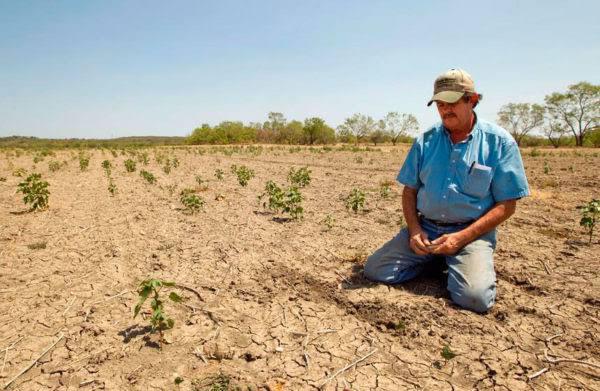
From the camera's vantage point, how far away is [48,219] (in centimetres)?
613

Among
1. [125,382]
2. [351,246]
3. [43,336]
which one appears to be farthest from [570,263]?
[43,336]

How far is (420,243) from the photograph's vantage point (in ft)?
10.2

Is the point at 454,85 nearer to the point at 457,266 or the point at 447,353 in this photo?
the point at 457,266

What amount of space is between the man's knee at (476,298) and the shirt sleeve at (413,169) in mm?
1000

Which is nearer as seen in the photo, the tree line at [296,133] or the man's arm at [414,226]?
the man's arm at [414,226]

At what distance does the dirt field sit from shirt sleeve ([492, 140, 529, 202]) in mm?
889

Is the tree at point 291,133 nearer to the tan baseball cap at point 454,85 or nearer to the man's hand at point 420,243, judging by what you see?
the man's hand at point 420,243

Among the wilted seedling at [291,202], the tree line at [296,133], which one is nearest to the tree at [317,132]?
the tree line at [296,133]

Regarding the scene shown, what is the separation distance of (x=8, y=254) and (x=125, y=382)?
3239mm

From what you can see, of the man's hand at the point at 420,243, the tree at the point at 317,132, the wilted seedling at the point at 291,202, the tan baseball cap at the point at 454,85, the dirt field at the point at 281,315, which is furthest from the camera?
the tree at the point at 317,132

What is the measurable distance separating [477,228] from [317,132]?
64.3 meters

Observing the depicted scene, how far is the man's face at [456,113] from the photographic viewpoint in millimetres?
2951

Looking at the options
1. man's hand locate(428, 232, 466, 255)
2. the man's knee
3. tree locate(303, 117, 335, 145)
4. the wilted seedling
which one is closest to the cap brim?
man's hand locate(428, 232, 466, 255)

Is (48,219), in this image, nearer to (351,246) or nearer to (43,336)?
(43,336)
